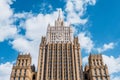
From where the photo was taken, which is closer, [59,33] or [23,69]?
[23,69]

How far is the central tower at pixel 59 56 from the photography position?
108694 millimetres

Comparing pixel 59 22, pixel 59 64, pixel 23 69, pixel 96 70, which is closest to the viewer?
pixel 96 70

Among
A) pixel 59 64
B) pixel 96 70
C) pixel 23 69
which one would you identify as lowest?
pixel 96 70

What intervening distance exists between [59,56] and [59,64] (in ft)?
16.3

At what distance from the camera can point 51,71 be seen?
110 metres

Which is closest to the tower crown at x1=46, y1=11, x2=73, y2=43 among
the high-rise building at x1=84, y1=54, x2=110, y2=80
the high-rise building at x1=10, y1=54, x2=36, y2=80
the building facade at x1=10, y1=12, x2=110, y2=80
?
the building facade at x1=10, y1=12, x2=110, y2=80

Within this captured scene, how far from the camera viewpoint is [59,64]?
368ft

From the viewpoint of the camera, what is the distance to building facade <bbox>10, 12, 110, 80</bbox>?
353 feet

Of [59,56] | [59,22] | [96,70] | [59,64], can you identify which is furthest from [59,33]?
[96,70]

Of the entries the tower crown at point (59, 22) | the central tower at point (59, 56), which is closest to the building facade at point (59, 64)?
the central tower at point (59, 56)

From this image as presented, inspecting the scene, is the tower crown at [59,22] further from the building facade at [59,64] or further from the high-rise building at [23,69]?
the high-rise building at [23,69]

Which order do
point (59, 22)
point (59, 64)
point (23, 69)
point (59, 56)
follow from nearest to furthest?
point (23, 69), point (59, 64), point (59, 56), point (59, 22)

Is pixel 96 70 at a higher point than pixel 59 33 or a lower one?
lower

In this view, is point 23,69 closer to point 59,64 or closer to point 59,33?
point 59,64
